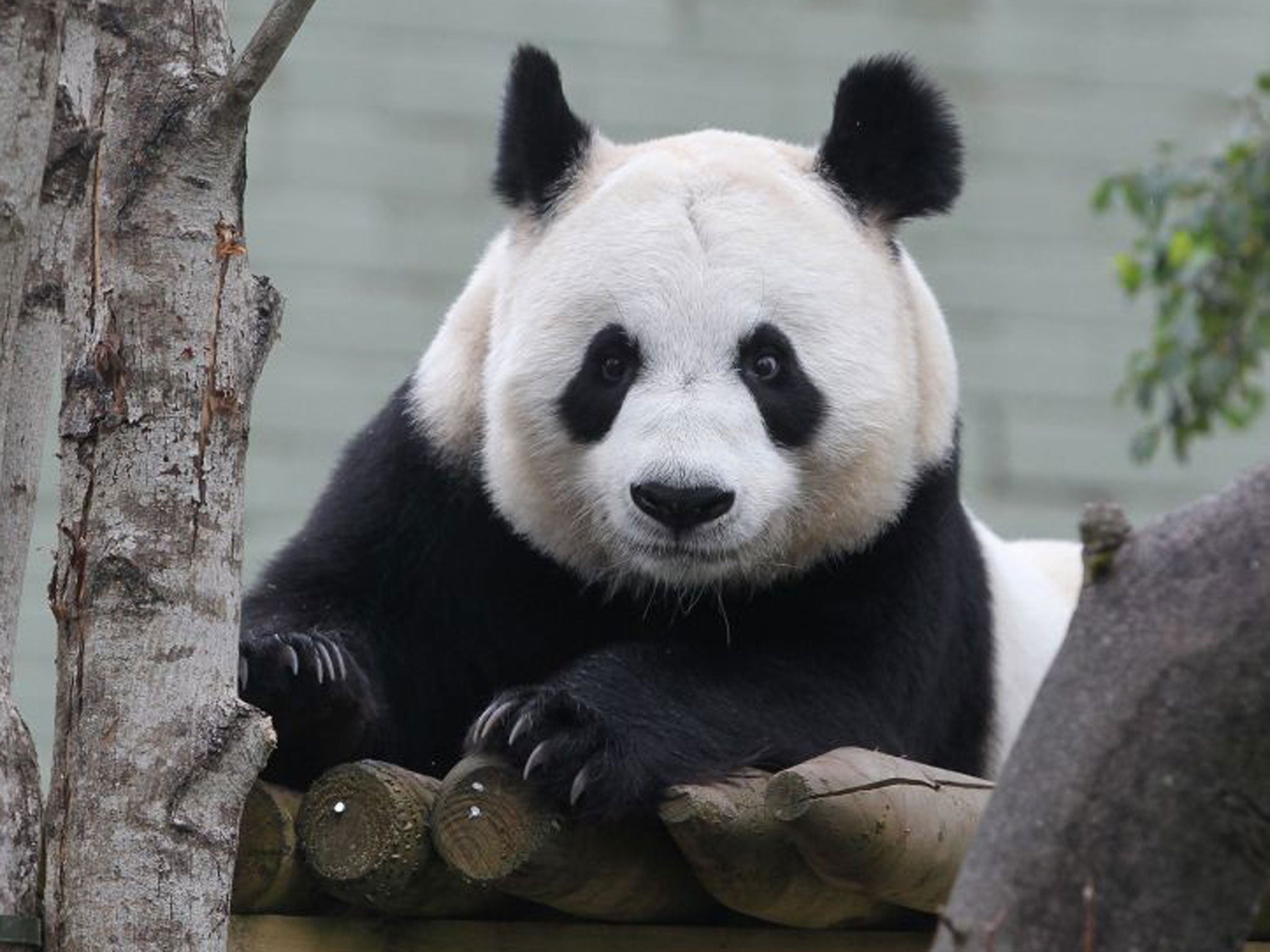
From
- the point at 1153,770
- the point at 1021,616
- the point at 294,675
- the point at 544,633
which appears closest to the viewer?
the point at 1153,770

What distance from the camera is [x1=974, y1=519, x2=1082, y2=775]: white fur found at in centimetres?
428

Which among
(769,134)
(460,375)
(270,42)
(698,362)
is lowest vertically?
(460,375)

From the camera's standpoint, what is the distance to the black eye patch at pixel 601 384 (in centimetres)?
359

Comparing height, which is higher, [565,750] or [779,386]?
[779,386]

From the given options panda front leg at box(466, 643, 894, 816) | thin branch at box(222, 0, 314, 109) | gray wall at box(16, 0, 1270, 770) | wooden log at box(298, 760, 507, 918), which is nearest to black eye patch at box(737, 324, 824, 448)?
panda front leg at box(466, 643, 894, 816)

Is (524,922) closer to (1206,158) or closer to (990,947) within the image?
(990,947)

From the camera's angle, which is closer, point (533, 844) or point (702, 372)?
point (533, 844)

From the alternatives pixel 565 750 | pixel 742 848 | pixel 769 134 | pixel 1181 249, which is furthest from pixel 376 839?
pixel 769 134

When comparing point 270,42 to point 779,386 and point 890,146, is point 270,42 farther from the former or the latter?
point 890,146

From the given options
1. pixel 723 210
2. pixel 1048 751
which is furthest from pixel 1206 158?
pixel 1048 751

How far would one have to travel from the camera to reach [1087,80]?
7.57 m

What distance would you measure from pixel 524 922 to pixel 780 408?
88 cm

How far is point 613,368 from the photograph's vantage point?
3.61 m

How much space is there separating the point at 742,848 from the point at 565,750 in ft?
0.85
